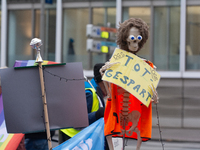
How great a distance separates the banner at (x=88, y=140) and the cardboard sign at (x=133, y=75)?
74 cm

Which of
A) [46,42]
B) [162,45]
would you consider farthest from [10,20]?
[162,45]

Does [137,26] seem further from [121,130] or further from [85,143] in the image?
[85,143]

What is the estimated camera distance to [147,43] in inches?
527

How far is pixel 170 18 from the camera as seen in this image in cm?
1340

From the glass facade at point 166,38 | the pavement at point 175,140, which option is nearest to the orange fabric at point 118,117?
the pavement at point 175,140

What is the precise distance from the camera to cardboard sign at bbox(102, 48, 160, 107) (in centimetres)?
255

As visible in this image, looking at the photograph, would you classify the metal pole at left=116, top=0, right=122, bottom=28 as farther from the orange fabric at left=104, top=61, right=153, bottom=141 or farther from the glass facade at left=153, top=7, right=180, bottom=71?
the orange fabric at left=104, top=61, right=153, bottom=141

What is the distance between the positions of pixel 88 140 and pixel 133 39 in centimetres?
99

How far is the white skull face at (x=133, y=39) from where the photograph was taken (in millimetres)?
2750

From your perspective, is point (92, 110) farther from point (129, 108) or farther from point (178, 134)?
point (178, 134)

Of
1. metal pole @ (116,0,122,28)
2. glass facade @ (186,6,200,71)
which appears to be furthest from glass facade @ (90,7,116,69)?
glass facade @ (186,6,200,71)

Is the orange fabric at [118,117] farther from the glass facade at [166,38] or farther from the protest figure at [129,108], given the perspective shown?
the glass facade at [166,38]

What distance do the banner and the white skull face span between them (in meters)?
0.83

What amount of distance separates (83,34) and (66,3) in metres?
→ 1.45
